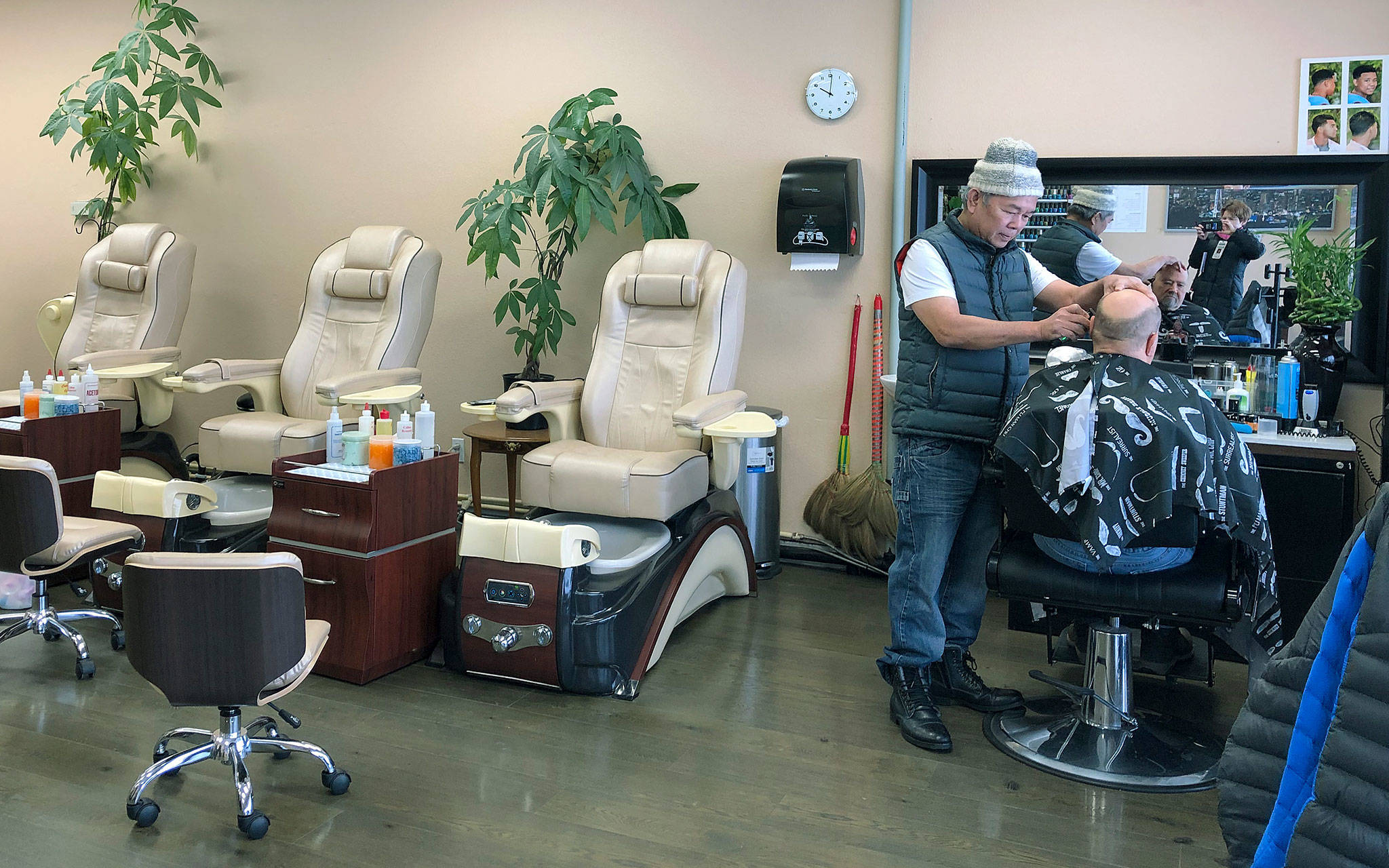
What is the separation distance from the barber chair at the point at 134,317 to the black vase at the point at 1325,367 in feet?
14.4

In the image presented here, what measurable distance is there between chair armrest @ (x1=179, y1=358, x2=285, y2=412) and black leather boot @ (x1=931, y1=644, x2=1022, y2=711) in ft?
9.72

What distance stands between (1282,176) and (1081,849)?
8.52ft

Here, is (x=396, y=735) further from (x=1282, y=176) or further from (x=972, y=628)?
(x=1282, y=176)

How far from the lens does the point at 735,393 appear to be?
368cm

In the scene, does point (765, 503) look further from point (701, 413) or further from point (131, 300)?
point (131, 300)

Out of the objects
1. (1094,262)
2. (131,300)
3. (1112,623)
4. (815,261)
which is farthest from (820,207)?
(131,300)

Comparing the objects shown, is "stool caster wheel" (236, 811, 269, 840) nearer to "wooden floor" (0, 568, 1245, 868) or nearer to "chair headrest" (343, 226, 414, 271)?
"wooden floor" (0, 568, 1245, 868)

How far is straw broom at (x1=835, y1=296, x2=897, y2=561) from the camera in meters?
4.25

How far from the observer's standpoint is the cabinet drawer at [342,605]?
3.00 m

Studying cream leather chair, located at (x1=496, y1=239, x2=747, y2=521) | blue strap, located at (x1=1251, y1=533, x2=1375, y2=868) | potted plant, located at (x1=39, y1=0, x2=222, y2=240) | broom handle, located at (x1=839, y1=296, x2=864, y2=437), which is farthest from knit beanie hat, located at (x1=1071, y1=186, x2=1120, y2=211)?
potted plant, located at (x1=39, y1=0, x2=222, y2=240)

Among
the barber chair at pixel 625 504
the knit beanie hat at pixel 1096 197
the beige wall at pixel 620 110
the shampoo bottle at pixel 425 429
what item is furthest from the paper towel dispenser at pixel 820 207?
the shampoo bottle at pixel 425 429

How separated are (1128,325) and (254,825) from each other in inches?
86.8

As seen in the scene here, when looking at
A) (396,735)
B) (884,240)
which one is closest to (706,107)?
(884,240)

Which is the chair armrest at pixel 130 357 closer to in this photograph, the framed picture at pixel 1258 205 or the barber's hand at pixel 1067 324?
the barber's hand at pixel 1067 324
